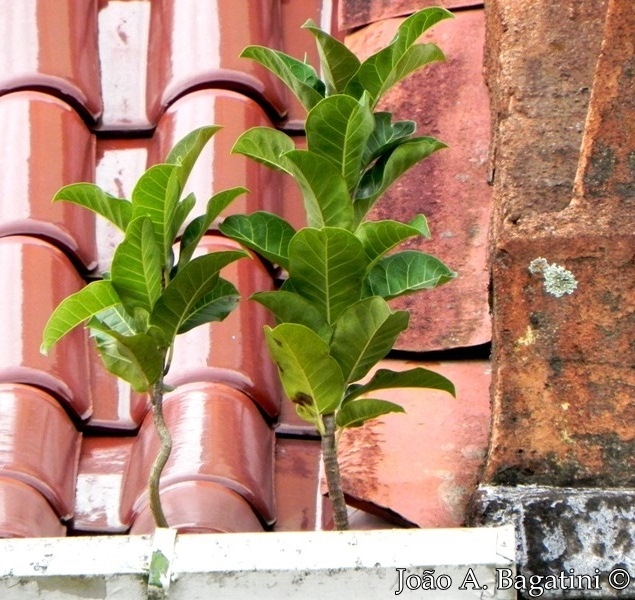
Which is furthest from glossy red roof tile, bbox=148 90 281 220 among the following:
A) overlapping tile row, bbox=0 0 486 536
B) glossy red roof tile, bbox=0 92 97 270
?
glossy red roof tile, bbox=0 92 97 270

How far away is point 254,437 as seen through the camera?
201cm

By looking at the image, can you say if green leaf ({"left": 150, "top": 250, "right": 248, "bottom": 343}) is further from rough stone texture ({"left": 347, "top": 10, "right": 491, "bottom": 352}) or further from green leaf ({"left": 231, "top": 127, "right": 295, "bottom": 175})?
rough stone texture ({"left": 347, "top": 10, "right": 491, "bottom": 352})

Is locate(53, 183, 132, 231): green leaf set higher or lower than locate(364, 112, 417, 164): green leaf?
lower

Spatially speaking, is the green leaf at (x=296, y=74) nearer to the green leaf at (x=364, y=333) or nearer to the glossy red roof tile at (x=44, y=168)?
the green leaf at (x=364, y=333)

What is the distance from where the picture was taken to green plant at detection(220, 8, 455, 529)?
163cm

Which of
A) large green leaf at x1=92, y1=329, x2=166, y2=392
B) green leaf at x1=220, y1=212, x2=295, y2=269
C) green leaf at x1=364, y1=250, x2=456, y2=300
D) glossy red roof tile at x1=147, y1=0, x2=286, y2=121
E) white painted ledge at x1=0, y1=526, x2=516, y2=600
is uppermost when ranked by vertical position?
glossy red roof tile at x1=147, y1=0, x2=286, y2=121

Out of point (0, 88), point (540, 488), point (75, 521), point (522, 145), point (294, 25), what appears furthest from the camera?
point (294, 25)

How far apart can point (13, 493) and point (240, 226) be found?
0.45 meters

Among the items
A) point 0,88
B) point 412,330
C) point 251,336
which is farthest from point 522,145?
point 0,88

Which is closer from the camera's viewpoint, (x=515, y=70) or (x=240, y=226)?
(x=240, y=226)

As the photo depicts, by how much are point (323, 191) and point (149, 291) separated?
0.23 meters

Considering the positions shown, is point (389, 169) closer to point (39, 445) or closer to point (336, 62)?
point (336, 62)

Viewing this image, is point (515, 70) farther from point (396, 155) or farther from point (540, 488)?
point (540, 488)

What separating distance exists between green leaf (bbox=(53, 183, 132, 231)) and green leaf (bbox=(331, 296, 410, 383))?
264mm
